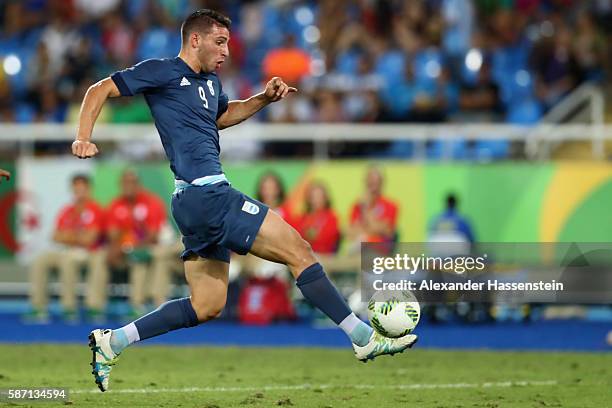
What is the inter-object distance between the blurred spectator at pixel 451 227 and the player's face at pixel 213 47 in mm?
8077

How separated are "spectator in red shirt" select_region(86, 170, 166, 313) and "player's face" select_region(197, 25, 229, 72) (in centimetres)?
842

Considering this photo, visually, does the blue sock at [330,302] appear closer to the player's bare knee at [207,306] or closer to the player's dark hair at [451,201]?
the player's bare knee at [207,306]

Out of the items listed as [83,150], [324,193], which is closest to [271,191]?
[324,193]

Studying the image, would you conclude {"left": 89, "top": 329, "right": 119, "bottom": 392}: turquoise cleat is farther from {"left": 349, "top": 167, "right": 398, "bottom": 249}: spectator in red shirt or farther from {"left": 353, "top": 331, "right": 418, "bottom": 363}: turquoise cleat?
{"left": 349, "top": 167, "right": 398, "bottom": 249}: spectator in red shirt

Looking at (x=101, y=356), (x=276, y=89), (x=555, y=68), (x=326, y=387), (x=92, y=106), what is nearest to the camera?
(x=92, y=106)

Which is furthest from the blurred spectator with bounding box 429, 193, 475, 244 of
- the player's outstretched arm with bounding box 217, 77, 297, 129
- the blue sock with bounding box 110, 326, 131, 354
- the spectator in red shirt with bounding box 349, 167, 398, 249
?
the blue sock with bounding box 110, 326, 131, 354

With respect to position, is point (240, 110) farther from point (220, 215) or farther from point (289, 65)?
point (289, 65)

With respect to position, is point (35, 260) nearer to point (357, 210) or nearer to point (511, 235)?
point (357, 210)

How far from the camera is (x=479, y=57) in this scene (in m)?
18.3

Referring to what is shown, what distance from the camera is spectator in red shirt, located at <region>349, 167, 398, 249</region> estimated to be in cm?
1600

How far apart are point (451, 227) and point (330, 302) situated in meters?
8.33

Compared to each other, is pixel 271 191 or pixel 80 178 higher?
pixel 80 178

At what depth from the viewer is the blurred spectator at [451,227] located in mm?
16203

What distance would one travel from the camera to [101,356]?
328 inches
